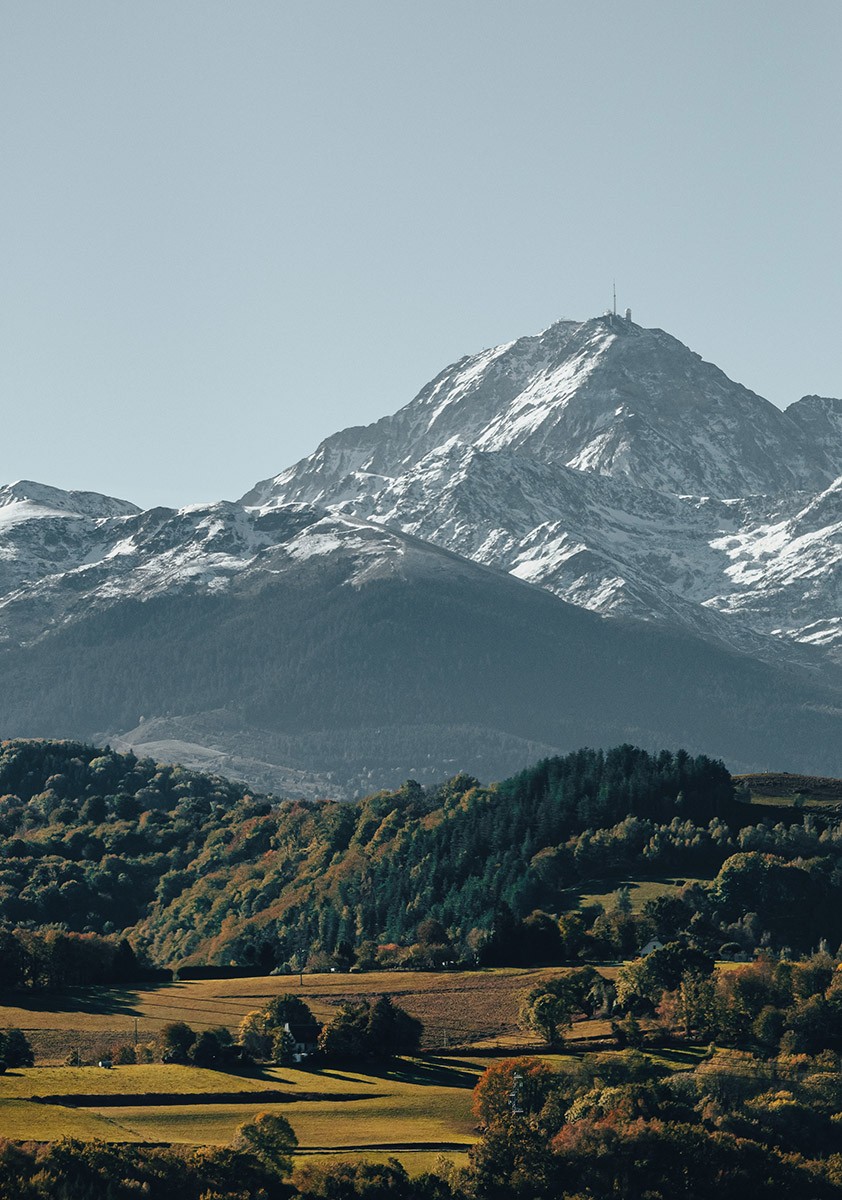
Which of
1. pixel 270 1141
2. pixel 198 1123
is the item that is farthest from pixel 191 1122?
pixel 270 1141

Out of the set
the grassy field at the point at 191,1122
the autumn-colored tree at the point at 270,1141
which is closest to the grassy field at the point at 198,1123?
the grassy field at the point at 191,1122

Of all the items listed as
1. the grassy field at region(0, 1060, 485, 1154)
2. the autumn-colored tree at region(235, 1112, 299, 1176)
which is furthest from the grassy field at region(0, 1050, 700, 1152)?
the autumn-colored tree at region(235, 1112, 299, 1176)

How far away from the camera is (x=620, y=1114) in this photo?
19700 cm

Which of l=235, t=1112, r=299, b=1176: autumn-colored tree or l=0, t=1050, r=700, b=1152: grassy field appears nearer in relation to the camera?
l=235, t=1112, r=299, b=1176: autumn-colored tree

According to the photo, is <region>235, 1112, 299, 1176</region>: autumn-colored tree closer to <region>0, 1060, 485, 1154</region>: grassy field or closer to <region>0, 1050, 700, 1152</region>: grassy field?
<region>0, 1050, 700, 1152</region>: grassy field

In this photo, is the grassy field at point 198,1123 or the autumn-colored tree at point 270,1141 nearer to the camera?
the autumn-colored tree at point 270,1141

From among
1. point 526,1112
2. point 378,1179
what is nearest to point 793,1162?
point 526,1112

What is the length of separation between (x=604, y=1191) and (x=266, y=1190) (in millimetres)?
30027

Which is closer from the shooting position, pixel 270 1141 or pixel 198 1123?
pixel 270 1141

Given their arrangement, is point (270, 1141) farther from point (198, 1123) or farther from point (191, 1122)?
point (191, 1122)

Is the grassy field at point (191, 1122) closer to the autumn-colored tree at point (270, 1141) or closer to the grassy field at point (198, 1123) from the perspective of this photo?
the grassy field at point (198, 1123)

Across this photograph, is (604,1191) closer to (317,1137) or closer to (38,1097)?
(317,1137)

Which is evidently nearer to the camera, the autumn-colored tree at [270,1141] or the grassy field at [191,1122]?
the autumn-colored tree at [270,1141]

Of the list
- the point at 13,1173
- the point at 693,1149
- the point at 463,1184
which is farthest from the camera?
the point at 693,1149
